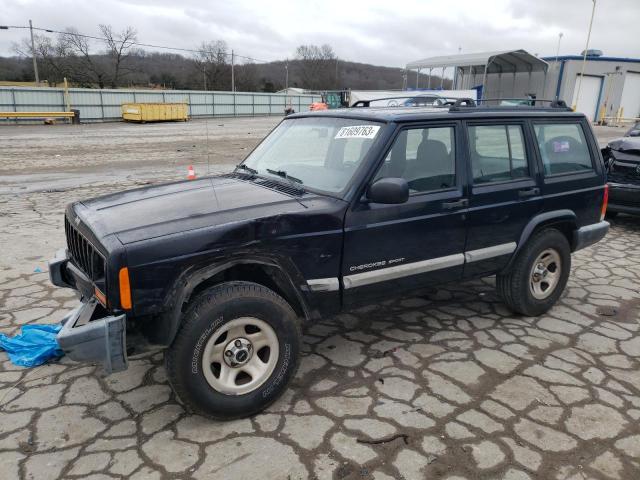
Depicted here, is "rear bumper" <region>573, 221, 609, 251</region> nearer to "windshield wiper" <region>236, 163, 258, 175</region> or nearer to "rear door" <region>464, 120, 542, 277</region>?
"rear door" <region>464, 120, 542, 277</region>

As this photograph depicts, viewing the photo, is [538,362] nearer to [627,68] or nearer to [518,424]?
[518,424]

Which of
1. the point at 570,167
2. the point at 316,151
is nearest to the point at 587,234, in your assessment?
the point at 570,167

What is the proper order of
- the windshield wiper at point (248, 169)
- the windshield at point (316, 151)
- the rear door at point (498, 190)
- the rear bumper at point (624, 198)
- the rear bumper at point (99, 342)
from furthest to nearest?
the rear bumper at point (624, 198) → the windshield wiper at point (248, 169) → the rear door at point (498, 190) → the windshield at point (316, 151) → the rear bumper at point (99, 342)

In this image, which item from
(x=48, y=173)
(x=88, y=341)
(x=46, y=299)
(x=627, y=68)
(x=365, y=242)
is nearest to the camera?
(x=88, y=341)

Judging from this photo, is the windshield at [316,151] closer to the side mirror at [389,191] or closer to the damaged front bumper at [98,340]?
the side mirror at [389,191]

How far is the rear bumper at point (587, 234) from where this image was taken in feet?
15.4

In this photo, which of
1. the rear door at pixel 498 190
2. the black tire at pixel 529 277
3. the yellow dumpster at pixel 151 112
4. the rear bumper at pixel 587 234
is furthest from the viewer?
the yellow dumpster at pixel 151 112

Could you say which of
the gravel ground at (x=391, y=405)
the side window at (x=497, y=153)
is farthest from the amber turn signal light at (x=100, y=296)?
the side window at (x=497, y=153)

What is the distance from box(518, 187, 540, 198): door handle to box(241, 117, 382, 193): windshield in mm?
1465

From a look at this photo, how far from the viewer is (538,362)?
3.85m

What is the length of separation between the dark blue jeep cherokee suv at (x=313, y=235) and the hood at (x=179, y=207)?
0.01 metres

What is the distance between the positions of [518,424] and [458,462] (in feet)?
1.88

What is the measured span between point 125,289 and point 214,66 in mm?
72305

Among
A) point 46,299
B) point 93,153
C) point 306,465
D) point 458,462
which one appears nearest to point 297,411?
point 306,465
